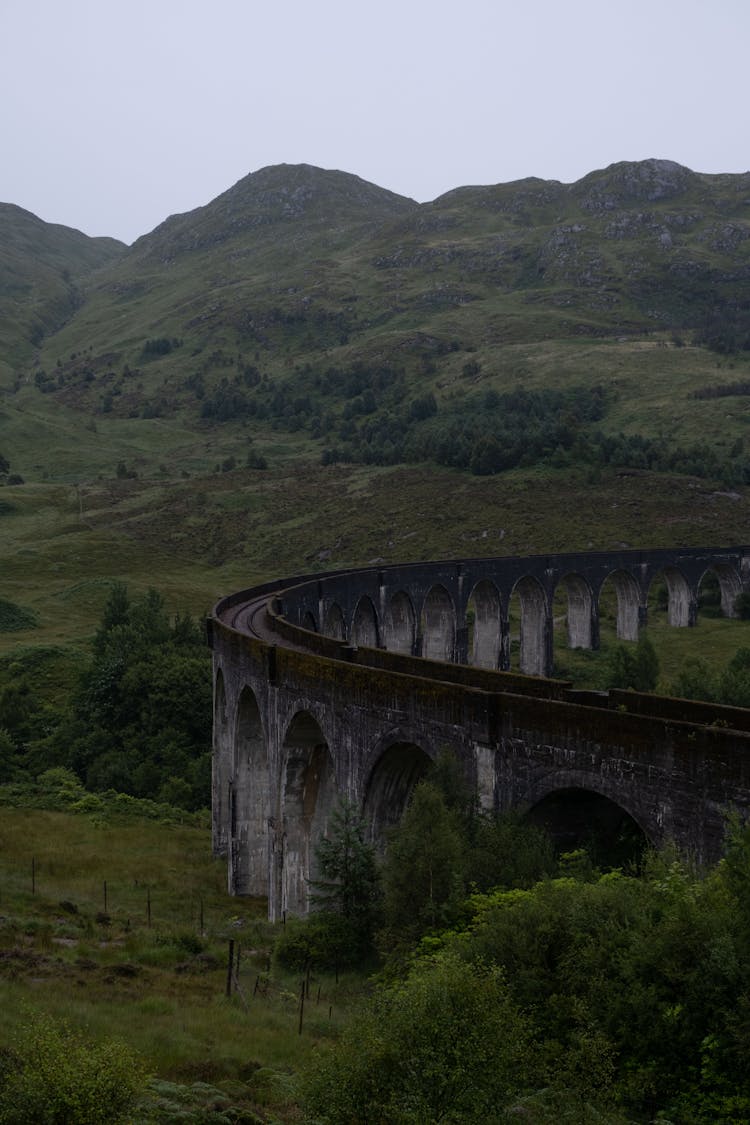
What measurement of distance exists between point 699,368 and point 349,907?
143103 millimetres

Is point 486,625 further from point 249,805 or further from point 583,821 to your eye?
point 583,821

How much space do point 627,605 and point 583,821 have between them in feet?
197

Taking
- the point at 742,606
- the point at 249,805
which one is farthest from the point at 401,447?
the point at 249,805

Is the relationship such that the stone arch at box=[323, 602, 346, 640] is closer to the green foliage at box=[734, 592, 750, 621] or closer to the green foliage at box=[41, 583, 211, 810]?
the green foliage at box=[41, 583, 211, 810]

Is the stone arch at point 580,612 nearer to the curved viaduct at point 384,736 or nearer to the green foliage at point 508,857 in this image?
the curved viaduct at point 384,736

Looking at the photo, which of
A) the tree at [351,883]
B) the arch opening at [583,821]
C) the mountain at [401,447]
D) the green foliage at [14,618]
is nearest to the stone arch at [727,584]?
the mountain at [401,447]

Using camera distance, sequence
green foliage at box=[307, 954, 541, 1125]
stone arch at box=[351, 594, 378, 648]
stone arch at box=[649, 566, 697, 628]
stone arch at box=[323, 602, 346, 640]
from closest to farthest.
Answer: green foliage at box=[307, 954, 541, 1125], stone arch at box=[323, 602, 346, 640], stone arch at box=[351, 594, 378, 648], stone arch at box=[649, 566, 697, 628]

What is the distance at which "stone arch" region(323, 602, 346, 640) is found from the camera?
169 feet

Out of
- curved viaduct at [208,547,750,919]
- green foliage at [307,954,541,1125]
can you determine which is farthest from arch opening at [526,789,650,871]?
green foliage at [307,954,541,1125]

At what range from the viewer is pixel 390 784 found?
24.0 m

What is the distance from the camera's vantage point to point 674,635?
7488 centimetres

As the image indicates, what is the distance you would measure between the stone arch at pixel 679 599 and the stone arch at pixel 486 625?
17397mm

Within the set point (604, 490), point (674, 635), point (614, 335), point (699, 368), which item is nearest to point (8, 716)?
point (674, 635)

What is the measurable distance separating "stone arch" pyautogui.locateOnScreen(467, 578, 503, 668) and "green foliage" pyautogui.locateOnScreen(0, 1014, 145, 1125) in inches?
2254
